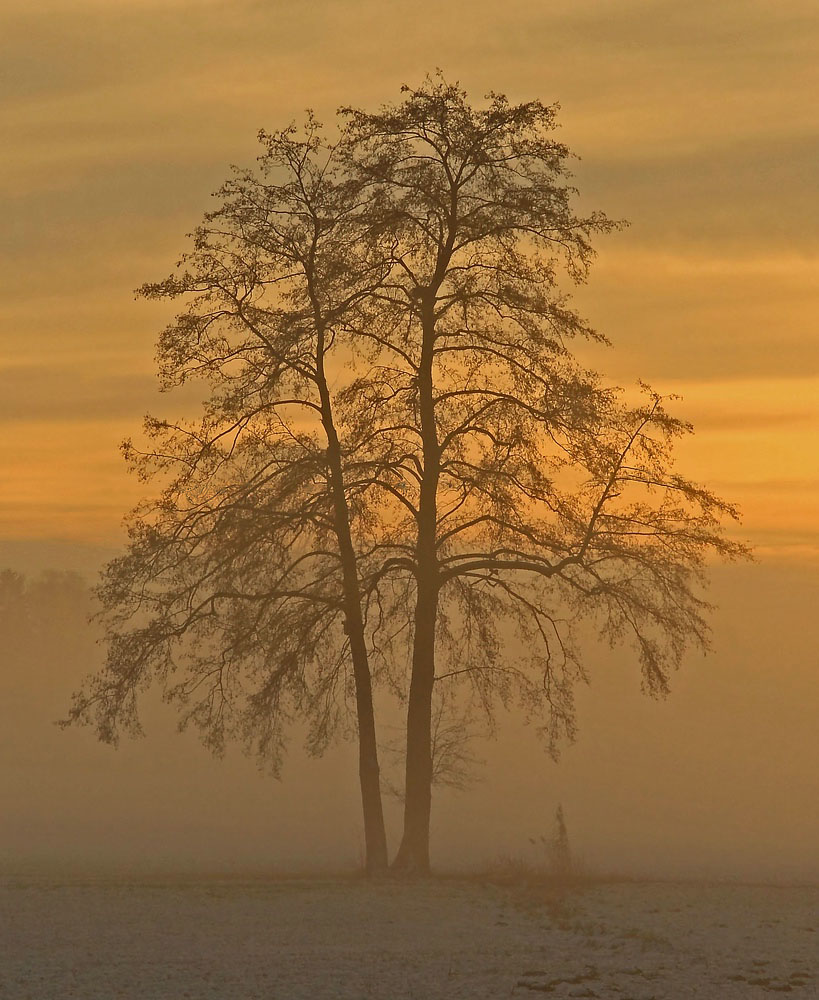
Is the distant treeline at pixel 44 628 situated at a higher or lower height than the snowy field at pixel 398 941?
higher

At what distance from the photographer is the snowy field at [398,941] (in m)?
14.7

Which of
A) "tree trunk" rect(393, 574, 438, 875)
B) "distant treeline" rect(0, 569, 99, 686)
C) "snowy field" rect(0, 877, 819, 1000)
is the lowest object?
"snowy field" rect(0, 877, 819, 1000)

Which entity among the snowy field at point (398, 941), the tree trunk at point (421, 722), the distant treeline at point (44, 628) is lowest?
the snowy field at point (398, 941)

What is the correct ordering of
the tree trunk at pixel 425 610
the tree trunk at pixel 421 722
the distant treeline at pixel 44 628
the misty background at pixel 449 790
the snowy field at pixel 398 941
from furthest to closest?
the distant treeline at pixel 44 628, the misty background at pixel 449 790, the tree trunk at pixel 425 610, the tree trunk at pixel 421 722, the snowy field at pixel 398 941

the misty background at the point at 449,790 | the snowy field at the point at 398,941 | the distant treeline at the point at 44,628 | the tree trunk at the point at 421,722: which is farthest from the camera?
the distant treeline at the point at 44,628

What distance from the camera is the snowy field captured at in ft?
48.4

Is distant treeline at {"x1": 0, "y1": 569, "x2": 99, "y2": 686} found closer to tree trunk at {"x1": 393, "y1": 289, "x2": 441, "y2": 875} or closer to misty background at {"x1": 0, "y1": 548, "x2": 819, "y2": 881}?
misty background at {"x1": 0, "y1": 548, "x2": 819, "y2": 881}

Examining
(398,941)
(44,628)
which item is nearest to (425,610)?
(398,941)

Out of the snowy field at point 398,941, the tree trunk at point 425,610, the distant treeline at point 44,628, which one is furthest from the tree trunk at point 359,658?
the distant treeline at point 44,628

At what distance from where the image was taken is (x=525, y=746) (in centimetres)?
10312

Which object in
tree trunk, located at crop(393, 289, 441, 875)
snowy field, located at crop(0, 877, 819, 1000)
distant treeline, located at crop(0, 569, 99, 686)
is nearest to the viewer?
snowy field, located at crop(0, 877, 819, 1000)

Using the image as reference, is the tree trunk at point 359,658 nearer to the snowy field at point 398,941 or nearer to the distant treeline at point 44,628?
the snowy field at point 398,941

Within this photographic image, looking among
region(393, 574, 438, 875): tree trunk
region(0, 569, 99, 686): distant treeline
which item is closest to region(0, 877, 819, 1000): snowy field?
region(393, 574, 438, 875): tree trunk

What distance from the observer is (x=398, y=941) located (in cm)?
1727
